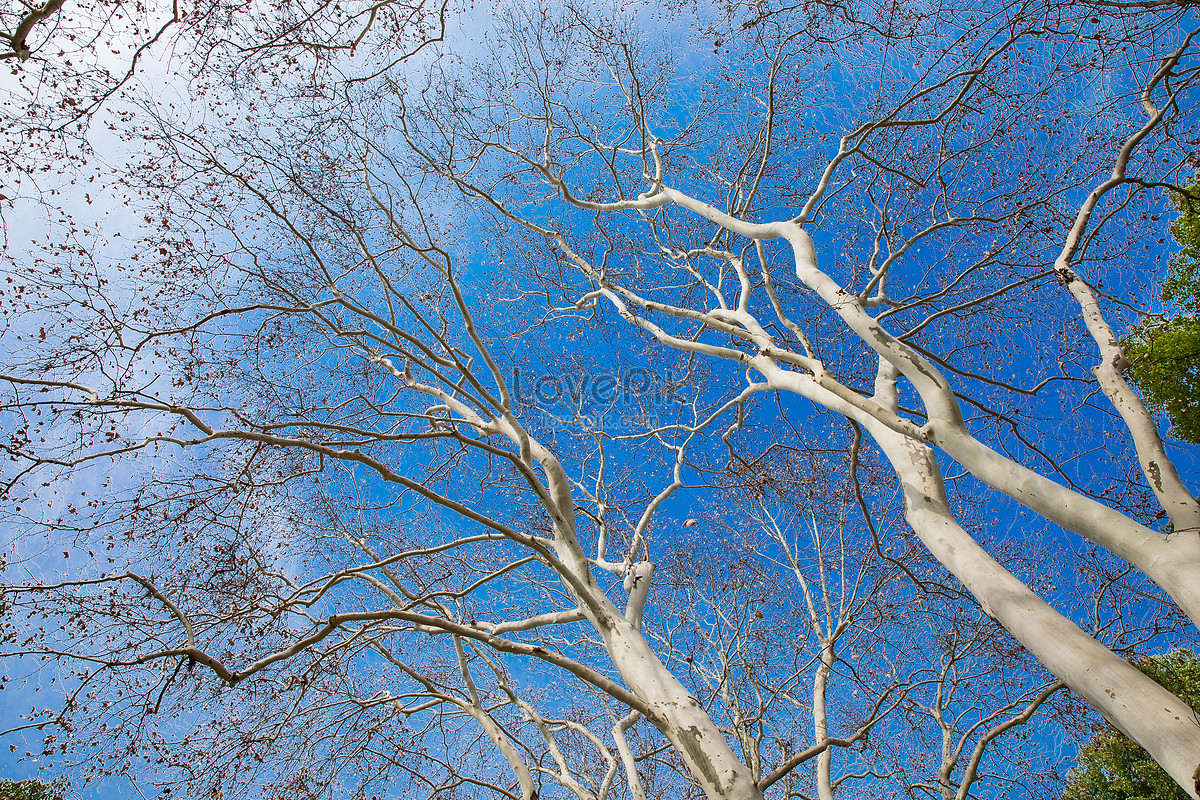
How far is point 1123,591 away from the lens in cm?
621

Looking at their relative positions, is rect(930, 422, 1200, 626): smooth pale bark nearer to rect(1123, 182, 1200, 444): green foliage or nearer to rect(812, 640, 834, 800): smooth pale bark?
rect(1123, 182, 1200, 444): green foliage

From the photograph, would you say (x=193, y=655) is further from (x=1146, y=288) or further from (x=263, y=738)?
(x=1146, y=288)

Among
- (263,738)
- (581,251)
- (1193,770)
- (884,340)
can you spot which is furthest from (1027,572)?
(263,738)

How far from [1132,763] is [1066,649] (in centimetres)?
875

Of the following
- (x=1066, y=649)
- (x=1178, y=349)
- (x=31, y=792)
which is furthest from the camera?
(x=31, y=792)

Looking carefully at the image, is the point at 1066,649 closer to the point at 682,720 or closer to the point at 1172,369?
the point at 682,720

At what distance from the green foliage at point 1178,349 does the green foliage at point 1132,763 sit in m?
4.61

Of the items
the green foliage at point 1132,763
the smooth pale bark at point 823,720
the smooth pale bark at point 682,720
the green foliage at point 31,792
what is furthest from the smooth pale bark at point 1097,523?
the green foliage at point 31,792

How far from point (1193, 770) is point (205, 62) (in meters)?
6.51

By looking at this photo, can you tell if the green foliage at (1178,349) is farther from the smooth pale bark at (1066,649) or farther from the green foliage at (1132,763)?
the green foliage at (1132,763)

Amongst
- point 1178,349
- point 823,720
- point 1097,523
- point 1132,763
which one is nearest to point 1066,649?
point 1097,523

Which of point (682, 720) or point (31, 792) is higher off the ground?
point (31, 792)

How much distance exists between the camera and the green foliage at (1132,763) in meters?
7.22

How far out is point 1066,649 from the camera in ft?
8.93
